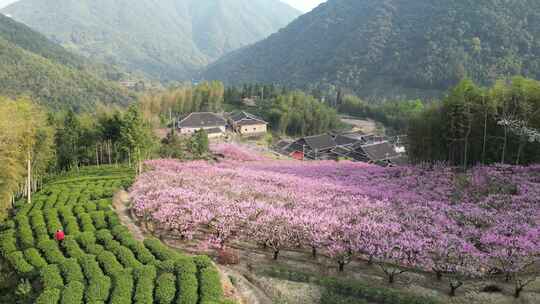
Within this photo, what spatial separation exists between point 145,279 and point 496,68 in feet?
408

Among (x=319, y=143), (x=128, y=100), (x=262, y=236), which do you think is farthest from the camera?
(x=128, y=100)

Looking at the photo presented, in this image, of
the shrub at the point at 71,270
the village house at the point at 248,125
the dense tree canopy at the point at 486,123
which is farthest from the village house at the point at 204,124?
the shrub at the point at 71,270

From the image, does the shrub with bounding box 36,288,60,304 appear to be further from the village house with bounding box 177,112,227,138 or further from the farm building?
the village house with bounding box 177,112,227,138

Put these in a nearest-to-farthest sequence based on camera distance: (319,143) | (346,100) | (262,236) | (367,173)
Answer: (262,236)
(367,173)
(319,143)
(346,100)

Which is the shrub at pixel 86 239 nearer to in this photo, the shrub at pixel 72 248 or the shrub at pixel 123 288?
the shrub at pixel 72 248

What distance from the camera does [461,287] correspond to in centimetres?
1341

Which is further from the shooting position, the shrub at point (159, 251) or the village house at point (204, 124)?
the village house at point (204, 124)

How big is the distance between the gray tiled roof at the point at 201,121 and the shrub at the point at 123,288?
50.0 m

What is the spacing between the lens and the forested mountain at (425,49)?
11562 centimetres

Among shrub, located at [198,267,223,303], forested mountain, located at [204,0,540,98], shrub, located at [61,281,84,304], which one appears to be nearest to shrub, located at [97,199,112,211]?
shrub, located at [61,281,84,304]

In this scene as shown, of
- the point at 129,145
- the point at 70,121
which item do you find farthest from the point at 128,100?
the point at 129,145

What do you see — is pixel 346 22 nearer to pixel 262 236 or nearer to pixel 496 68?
pixel 496 68

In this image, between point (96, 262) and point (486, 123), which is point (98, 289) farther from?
point (486, 123)

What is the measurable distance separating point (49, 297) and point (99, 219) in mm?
6632
